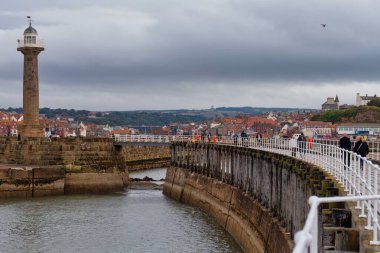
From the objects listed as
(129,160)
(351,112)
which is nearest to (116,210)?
(129,160)

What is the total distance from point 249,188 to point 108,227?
7165 mm

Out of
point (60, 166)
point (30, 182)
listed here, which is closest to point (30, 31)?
point (60, 166)

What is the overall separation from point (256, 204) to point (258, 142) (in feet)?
31.7

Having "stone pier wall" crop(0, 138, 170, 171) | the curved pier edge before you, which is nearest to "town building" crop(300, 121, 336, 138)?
the curved pier edge

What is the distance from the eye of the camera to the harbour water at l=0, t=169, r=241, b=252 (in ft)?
89.7

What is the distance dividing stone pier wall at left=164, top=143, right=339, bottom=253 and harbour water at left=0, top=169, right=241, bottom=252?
892 mm

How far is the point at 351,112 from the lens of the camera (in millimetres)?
148750

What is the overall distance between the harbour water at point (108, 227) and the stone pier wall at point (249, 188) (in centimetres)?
89

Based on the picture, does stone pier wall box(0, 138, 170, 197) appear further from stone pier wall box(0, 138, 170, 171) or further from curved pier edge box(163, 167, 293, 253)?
curved pier edge box(163, 167, 293, 253)

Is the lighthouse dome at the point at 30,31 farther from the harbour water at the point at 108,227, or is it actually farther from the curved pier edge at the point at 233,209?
the harbour water at the point at 108,227

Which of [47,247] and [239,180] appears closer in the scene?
[47,247]

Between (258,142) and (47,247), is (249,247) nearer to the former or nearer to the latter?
(47,247)

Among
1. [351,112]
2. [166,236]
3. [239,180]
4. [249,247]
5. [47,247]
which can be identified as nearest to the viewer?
[249,247]

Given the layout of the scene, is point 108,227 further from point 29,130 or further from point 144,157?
point 144,157
